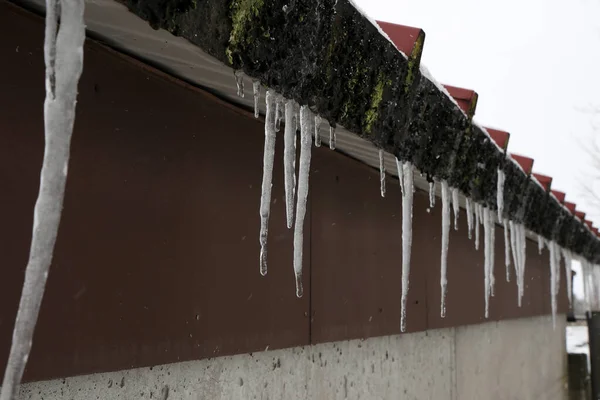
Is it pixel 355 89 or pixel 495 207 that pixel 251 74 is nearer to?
pixel 355 89

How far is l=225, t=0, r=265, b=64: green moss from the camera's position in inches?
62.7

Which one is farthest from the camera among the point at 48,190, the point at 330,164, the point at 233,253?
the point at 330,164

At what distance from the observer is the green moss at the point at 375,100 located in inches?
94.6

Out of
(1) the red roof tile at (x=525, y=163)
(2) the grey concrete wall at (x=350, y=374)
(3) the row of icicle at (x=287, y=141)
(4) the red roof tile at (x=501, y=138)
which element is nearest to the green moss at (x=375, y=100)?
(3) the row of icicle at (x=287, y=141)

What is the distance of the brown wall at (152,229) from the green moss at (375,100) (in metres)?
0.54

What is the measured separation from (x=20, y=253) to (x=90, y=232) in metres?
0.25

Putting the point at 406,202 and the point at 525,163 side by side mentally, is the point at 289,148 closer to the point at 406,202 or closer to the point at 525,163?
the point at 406,202

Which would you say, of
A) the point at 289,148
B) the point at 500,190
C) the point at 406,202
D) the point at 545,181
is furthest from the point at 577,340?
the point at 289,148

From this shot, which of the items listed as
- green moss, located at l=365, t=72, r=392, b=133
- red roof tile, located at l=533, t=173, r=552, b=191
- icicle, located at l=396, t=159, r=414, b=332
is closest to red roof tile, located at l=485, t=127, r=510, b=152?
icicle, located at l=396, t=159, r=414, b=332

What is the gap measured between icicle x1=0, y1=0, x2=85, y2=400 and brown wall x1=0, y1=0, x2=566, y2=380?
22.4 inches

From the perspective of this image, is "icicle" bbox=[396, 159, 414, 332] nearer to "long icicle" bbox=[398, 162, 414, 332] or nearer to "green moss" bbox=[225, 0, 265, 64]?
"long icicle" bbox=[398, 162, 414, 332]

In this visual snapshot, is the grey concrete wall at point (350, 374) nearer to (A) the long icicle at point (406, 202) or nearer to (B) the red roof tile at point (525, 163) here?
(A) the long icicle at point (406, 202)

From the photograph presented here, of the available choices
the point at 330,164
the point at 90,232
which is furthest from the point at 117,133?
the point at 330,164

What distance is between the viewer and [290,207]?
7.62ft
